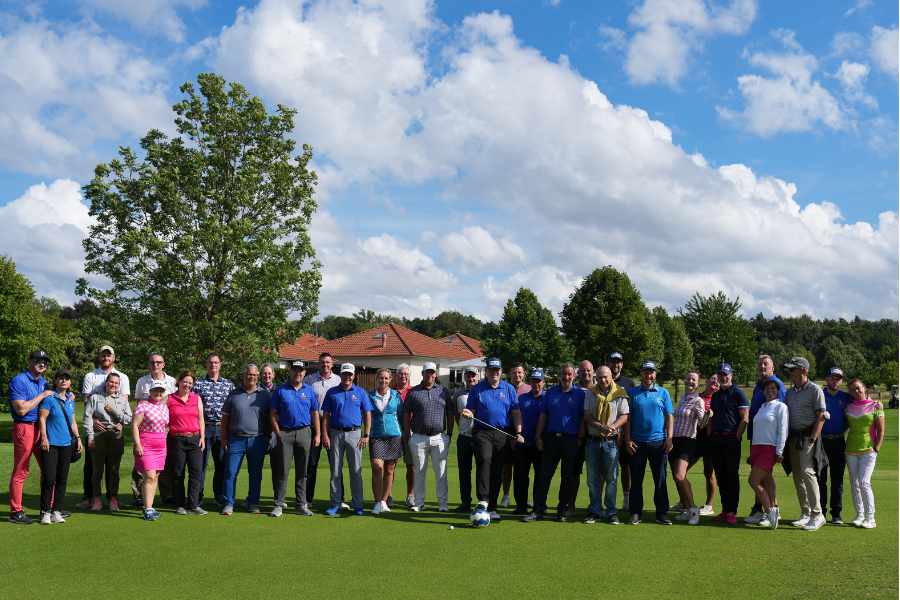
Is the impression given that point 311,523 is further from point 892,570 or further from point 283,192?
point 283,192

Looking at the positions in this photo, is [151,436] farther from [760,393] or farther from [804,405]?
[804,405]

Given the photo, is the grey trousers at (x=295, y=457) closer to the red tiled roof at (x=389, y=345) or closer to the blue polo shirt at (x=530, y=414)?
the blue polo shirt at (x=530, y=414)

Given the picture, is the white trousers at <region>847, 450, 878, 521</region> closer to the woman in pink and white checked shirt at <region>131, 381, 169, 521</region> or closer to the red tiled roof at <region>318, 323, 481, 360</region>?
the woman in pink and white checked shirt at <region>131, 381, 169, 521</region>

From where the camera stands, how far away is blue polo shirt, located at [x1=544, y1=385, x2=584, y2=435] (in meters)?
9.40

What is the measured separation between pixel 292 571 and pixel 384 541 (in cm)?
147

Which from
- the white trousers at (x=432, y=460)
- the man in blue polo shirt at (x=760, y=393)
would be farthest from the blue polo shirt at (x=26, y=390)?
the man in blue polo shirt at (x=760, y=393)

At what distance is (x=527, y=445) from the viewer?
9.86 m

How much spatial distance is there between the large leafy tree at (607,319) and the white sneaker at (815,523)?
36712 mm

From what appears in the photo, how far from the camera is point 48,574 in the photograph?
21.4 feet

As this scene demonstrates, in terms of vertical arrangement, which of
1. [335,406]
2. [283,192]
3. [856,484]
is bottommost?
[856,484]

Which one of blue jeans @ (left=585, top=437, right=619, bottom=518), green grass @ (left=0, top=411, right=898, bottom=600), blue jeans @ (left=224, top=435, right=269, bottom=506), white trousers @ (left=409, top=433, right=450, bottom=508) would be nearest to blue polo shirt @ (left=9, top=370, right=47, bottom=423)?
green grass @ (left=0, top=411, right=898, bottom=600)

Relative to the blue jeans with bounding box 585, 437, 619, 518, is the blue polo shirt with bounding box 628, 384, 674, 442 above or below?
above

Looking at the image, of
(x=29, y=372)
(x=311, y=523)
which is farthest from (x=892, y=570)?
(x=29, y=372)

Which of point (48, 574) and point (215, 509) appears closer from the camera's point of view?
point (48, 574)
